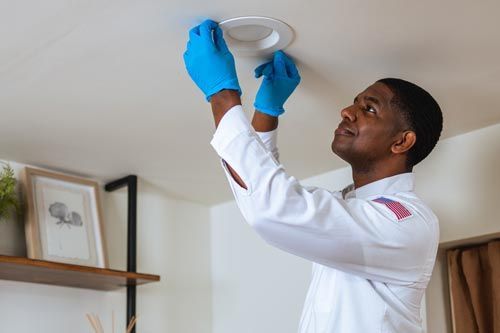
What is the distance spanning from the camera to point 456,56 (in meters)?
1.67

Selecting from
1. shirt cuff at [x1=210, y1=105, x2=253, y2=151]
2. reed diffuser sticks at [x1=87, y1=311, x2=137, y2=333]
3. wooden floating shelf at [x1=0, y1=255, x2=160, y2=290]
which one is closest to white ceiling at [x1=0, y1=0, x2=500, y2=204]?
shirt cuff at [x1=210, y1=105, x2=253, y2=151]

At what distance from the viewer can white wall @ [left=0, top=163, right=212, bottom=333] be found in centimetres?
230

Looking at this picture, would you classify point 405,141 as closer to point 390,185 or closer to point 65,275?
point 390,185

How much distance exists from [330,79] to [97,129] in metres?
0.72

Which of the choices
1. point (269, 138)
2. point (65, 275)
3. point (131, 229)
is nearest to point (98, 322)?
point (65, 275)

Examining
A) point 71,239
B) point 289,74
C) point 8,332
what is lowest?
point 8,332

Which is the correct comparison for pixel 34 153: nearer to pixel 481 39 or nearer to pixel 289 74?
pixel 289 74

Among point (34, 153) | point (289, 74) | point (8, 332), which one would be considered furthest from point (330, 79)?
point (8, 332)

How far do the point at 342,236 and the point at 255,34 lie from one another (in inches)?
20.6

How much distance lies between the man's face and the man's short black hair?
0.06 feet

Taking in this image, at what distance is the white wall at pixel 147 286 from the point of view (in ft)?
7.54

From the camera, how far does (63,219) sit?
2.36m

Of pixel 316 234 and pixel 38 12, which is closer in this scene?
pixel 316 234

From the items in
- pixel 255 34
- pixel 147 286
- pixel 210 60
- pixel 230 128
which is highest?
pixel 255 34
